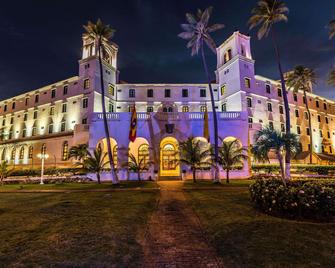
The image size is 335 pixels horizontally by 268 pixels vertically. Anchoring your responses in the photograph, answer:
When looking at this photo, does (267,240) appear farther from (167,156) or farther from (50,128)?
(50,128)

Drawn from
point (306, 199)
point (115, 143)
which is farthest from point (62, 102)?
point (306, 199)

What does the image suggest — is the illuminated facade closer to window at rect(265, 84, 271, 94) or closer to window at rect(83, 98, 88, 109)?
window at rect(83, 98, 88, 109)

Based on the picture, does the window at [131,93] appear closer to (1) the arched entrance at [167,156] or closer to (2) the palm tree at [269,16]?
(1) the arched entrance at [167,156]

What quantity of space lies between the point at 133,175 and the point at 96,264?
2084 cm

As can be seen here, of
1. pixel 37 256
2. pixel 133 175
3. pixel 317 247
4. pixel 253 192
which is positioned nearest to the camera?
pixel 37 256

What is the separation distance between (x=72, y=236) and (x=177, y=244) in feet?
9.78

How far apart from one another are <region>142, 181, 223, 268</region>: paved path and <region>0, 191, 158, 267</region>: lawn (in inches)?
13.6

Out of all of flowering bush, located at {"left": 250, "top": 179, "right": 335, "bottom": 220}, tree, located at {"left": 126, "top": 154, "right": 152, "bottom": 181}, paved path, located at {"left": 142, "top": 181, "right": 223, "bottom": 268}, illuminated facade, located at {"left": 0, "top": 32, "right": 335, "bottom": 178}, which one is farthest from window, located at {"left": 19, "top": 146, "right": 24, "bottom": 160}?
flowering bush, located at {"left": 250, "top": 179, "right": 335, "bottom": 220}

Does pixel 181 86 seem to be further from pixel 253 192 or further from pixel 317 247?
pixel 317 247

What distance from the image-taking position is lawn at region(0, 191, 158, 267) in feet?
15.5

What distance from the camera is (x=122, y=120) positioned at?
26.5 metres

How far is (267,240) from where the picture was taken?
5.84 m

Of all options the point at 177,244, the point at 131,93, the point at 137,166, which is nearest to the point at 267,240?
the point at 177,244

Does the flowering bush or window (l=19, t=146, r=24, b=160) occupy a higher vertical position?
window (l=19, t=146, r=24, b=160)
